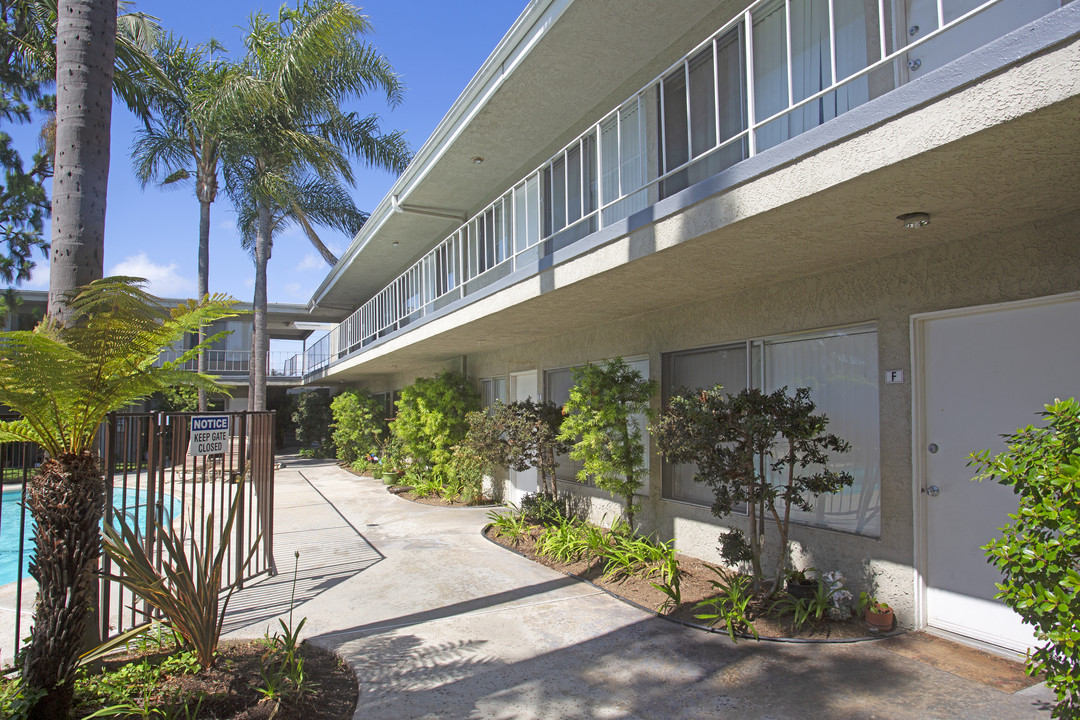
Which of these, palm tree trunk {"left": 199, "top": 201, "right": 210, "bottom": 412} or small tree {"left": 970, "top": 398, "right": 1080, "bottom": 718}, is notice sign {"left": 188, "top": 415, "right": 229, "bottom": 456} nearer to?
small tree {"left": 970, "top": 398, "right": 1080, "bottom": 718}

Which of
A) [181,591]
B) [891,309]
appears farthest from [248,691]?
[891,309]

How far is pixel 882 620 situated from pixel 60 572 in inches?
224

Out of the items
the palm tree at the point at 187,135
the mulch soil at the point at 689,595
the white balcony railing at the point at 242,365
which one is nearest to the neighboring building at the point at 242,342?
the white balcony railing at the point at 242,365

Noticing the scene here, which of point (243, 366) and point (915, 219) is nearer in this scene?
point (915, 219)

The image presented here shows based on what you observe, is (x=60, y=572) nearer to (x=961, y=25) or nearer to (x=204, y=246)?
(x=961, y=25)

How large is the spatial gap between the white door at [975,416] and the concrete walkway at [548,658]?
27.4 inches

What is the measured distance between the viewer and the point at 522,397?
461 inches

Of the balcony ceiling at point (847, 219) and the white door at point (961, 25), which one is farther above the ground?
the white door at point (961, 25)

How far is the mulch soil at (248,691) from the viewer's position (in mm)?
3729

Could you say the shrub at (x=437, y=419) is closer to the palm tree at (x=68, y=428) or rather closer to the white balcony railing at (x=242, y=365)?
the palm tree at (x=68, y=428)

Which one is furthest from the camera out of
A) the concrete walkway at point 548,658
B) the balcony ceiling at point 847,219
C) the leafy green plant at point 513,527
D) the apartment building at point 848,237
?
the leafy green plant at point 513,527

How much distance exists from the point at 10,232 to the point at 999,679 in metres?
28.4

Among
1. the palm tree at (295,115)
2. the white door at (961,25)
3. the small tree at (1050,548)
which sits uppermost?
the palm tree at (295,115)

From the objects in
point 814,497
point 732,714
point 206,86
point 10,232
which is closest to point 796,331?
point 814,497
